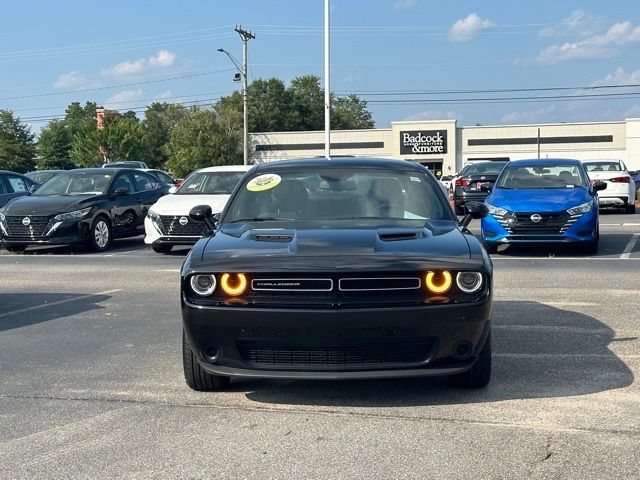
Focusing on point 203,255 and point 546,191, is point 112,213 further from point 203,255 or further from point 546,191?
point 203,255

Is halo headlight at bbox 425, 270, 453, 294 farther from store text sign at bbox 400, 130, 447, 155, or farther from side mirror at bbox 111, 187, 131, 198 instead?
store text sign at bbox 400, 130, 447, 155

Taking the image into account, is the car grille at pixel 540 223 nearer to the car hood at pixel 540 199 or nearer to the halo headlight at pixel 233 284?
the car hood at pixel 540 199

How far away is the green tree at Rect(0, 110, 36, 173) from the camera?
87562 mm

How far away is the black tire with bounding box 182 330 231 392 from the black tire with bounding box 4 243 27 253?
11691 millimetres

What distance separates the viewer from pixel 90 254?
1555cm

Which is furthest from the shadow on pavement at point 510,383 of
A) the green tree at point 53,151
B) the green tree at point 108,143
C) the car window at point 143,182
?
the green tree at point 53,151

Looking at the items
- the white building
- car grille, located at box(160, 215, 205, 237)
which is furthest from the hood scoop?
the white building

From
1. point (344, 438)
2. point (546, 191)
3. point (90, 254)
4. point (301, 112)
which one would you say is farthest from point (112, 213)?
point (301, 112)

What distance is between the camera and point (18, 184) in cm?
1928

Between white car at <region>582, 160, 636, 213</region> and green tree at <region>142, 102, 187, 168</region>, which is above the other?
green tree at <region>142, 102, 187, 168</region>

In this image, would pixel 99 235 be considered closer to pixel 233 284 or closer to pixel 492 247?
pixel 492 247

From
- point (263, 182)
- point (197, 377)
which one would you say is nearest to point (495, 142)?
point (263, 182)

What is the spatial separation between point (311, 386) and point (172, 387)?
0.90 m

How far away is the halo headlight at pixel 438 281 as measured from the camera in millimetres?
4676
